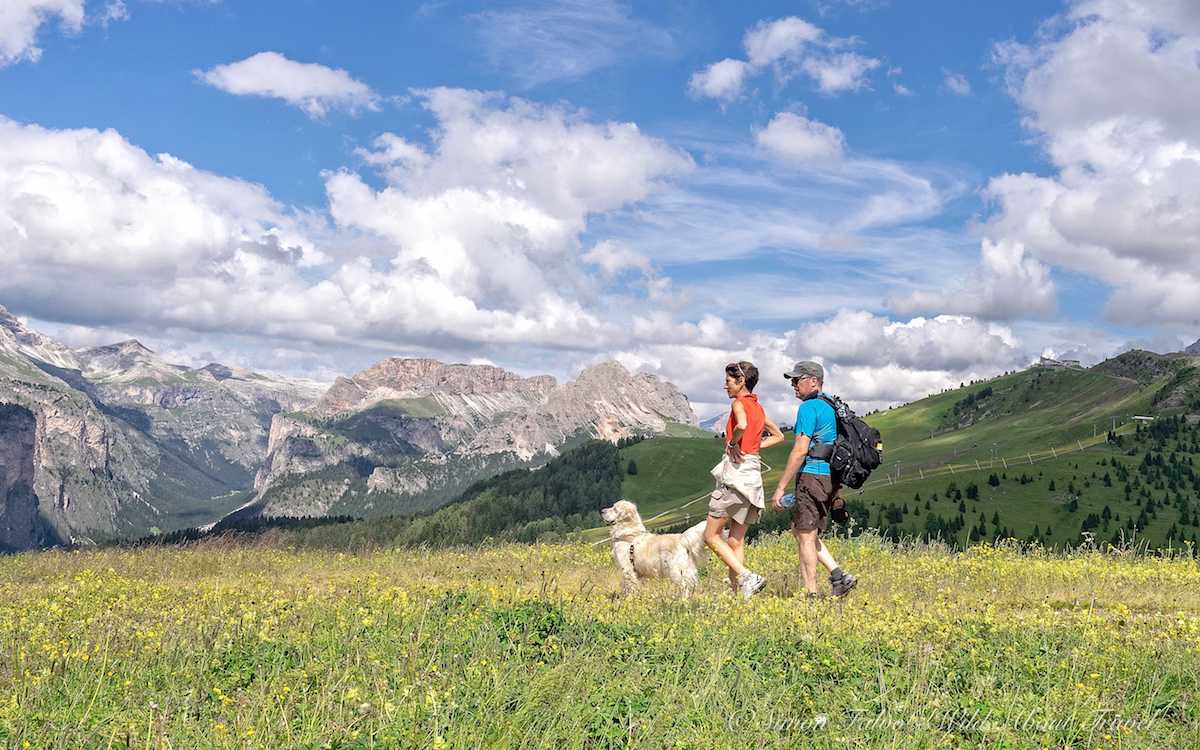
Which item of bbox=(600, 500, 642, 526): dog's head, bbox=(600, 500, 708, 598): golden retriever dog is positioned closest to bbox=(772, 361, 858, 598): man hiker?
bbox=(600, 500, 708, 598): golden retriever dog

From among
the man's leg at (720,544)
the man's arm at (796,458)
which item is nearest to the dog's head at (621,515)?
the man's leg at (720,544)

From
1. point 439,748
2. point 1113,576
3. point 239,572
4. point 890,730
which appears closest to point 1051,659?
point 890,730

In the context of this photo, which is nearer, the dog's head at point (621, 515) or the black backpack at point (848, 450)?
the black backpack at point (848, 450)

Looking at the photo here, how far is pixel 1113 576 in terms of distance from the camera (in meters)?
14.9

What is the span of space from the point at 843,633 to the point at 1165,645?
3184mm

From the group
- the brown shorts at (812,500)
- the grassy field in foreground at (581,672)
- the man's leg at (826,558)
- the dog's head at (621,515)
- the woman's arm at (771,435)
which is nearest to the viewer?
the grassy field in foreground at (581,672)

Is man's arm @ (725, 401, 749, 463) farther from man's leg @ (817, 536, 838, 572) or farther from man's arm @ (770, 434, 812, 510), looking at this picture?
man's leg @ (817, 536, 838, 572)

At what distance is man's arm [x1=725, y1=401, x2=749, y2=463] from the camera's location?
1301cm

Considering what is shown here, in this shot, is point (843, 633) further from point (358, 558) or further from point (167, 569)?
point (167, 569)

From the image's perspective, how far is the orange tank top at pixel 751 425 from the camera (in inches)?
514

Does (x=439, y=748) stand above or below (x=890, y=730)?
above

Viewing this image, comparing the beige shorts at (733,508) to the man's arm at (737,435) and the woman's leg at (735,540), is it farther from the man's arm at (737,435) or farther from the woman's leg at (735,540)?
the man's arm at (737,435)

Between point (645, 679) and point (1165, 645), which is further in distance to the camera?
point (1165, 645)

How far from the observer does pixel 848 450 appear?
42.5ft
